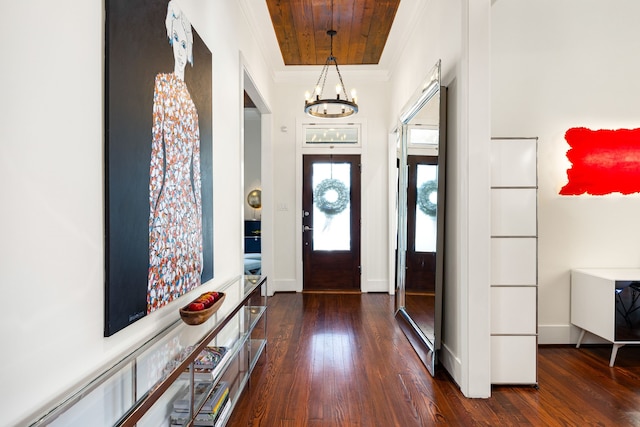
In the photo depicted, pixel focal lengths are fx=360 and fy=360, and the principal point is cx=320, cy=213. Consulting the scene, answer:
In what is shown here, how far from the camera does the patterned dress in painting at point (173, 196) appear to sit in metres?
1.58

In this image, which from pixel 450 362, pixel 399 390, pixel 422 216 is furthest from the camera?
pixel 422 216

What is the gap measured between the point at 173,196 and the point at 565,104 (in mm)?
3371

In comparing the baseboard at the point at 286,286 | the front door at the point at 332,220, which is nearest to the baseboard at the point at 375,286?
the front door at the point at 332,220

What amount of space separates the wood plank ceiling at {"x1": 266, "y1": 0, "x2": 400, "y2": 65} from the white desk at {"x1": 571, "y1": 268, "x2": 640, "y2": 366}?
305cm

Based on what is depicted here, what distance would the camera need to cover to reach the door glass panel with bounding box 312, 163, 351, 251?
5312 mm

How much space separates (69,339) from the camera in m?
1.09

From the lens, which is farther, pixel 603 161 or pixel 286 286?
pixel 286 286

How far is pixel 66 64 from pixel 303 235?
436cm

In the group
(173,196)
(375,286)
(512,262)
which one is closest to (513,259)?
(512,262)

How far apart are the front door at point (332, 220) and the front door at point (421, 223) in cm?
173

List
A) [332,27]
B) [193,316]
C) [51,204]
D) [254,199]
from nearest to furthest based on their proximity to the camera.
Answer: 1. [51,204]
2. [193,316]
3. [332,27]
4. [254,199]

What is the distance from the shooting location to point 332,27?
3965 mm

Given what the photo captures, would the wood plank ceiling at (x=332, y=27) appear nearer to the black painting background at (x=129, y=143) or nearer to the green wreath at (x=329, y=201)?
the green wreath at (x=329, y=201)

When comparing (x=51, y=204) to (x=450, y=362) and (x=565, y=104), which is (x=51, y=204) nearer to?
(x=450, y=362)
